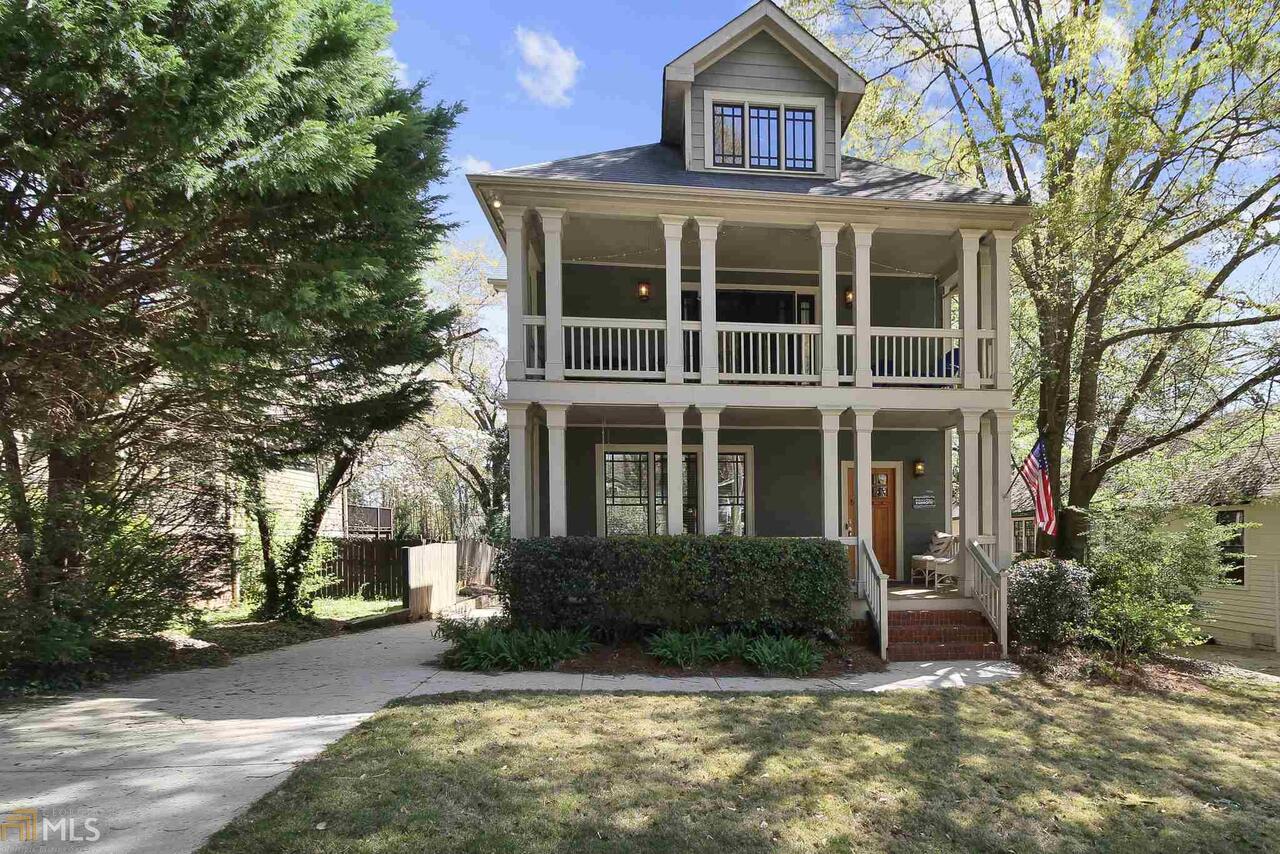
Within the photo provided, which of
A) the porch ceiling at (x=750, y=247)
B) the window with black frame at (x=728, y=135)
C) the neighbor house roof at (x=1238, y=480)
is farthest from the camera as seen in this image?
the neighbor house roof at (x=1238, y=480)

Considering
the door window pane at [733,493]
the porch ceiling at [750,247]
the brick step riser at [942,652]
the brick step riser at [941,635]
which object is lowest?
the brick step riser at [942,652]

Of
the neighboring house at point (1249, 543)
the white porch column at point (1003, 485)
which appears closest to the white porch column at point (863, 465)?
the white porch column at point (1003, 485)

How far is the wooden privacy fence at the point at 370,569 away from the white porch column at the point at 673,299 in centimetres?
855

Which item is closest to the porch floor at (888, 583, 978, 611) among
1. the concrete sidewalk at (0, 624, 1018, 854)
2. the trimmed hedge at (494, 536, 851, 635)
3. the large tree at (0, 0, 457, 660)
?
the concrete sidewalk at (0, 624, 1018, 854)

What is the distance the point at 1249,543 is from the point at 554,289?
14853mm

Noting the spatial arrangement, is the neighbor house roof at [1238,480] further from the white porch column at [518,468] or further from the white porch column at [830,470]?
the white porch column at [518,468]

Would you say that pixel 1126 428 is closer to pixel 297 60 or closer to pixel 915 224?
pixel 915 224

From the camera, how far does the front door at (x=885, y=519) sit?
11.8 m

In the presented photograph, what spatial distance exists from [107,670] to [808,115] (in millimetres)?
12126

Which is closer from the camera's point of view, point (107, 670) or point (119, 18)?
point (119, 18)

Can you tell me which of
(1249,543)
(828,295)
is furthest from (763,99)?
(1249,543)

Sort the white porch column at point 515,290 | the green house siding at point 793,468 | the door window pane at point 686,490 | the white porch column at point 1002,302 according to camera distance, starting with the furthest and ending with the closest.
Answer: the door window pane at point 686,490 → the green house siding at point 793,468 → the white porch column at point 1002,302 → the white porch column at point 515,290

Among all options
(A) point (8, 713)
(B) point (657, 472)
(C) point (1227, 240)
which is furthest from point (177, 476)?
(C) point (1227, 240)

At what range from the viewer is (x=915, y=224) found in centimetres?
973
